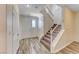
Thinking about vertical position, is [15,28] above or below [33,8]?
below

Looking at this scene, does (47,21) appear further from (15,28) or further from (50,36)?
(15,28)

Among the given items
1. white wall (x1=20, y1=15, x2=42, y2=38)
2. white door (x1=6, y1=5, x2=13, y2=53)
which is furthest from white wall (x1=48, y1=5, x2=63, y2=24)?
white door (x1=6, y1=5, x2=13, y2=53)

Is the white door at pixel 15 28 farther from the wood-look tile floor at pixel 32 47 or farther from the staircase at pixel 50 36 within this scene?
the staircase at pixel 50 36

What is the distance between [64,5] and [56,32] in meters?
0.30

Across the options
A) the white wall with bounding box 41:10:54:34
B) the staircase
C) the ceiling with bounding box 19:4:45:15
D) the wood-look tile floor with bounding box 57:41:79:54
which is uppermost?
the ceiling with bounding box 19:4:45:15

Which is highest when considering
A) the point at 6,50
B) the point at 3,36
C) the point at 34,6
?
the point at 34,6

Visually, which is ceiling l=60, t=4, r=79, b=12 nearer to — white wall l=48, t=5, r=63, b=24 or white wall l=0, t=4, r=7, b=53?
white wall l=48, t=5, r=63, b=24

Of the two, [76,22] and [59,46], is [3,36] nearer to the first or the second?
[59,46]

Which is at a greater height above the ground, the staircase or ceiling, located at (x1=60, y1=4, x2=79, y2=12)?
ceiling, located at (x1=60, y1=4, x2=79, y2=12)

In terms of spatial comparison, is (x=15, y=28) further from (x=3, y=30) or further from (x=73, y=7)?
(x=73, y=7)

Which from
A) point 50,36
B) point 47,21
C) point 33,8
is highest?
point 33,8

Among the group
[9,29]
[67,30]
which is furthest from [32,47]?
[67,30]

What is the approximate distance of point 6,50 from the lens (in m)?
1.79
